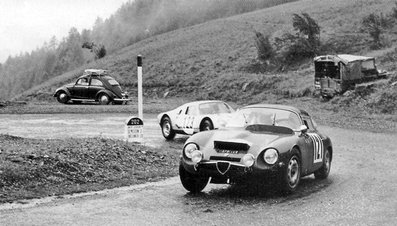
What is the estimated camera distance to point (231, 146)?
11.3 metres

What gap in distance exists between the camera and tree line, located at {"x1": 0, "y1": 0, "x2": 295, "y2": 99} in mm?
95750

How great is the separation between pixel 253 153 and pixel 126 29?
117 meters

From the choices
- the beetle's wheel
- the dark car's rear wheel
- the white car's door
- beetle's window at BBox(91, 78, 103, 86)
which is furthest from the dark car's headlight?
beetle's window at BBox(91, 78, 103, 86)

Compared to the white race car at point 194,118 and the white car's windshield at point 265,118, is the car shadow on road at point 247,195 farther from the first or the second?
the white race car at point 194,118

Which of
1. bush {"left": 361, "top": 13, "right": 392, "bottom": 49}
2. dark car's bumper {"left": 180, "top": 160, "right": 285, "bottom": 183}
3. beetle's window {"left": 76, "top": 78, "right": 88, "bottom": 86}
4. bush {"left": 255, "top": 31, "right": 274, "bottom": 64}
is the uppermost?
bush {"left": 361, "top": 13, "right": 392, "bottom": 49}

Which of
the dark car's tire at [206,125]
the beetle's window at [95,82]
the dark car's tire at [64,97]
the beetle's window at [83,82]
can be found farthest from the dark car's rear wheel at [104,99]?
the dark car's tire at [206,125]

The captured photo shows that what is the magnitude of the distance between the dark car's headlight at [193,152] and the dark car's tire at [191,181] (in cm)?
27

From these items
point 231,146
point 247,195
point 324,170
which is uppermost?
point 231,146

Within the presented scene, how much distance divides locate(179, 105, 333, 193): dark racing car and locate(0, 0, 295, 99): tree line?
6011cm

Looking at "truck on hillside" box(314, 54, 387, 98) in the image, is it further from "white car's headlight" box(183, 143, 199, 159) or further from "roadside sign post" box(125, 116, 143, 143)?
"white car's headlight" box(183, 143, 199, 159)

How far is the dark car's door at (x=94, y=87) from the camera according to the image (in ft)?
132

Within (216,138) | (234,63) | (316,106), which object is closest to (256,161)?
(216,138)

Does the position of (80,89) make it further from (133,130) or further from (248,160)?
(248,160)

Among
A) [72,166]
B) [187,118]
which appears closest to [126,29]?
[187,118]
